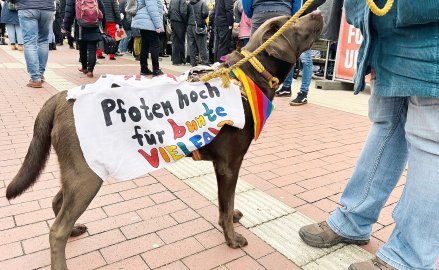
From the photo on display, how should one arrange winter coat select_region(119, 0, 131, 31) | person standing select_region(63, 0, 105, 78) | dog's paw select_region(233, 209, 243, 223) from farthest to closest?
winter coat select_region(119, 0, 131, 31)
person standing select_region(63, 0, 105, 78)
dog's paw select_region(233, 209, 243, 223)

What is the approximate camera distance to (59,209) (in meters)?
2.41

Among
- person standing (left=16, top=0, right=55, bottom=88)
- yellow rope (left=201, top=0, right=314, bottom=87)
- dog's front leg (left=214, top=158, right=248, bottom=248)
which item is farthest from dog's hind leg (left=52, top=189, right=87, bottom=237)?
person standing (left=16, top=0, right=55, bottom=88)

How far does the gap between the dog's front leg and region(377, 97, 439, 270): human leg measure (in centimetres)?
94

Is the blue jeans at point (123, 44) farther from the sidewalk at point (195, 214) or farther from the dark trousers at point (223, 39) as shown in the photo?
the sidewalk at point (195, 214)

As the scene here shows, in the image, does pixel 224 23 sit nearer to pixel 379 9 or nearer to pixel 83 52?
pixel 83 52

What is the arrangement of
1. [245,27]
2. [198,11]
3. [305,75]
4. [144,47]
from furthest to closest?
[198,11]
[144,47]
[245,27]
[305,75]

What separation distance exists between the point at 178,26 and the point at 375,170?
419 inches

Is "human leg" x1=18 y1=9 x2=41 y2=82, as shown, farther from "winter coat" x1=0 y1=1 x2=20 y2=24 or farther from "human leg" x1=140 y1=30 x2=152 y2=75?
"winter coat" x1=0 y1=1 x2=20 y2=24

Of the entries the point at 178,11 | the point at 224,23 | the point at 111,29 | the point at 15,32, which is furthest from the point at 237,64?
the point at 15,32

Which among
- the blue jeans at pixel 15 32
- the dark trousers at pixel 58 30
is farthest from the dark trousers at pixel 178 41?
the dark trousers at pixel 58 30

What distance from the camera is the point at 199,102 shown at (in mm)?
2123

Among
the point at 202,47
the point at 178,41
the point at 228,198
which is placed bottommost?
the point at 228,198

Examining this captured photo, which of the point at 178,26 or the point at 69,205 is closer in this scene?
the point at 69,205

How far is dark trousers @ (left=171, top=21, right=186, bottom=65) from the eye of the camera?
39.4ft
